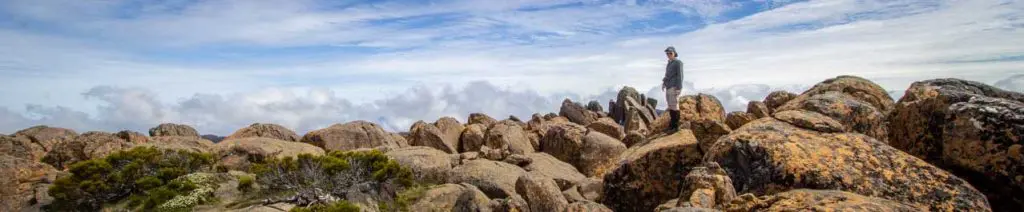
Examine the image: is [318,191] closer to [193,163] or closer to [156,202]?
[156,202]

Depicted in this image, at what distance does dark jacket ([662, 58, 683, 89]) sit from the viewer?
23828 mm

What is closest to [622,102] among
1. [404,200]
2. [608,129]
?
[608,129]

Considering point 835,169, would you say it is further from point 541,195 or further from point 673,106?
point 673,106

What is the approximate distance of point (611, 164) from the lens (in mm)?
29469

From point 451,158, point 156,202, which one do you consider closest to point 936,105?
point 451,158

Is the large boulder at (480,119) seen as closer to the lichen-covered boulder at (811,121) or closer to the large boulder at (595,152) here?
the large boulder at (595,152)

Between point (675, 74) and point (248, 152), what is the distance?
876 inches

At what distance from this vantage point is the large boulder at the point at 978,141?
11047 mm

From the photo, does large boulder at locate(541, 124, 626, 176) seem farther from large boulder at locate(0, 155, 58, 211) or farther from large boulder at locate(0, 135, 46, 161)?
large boulder at locate(0, 135, 46, 161)

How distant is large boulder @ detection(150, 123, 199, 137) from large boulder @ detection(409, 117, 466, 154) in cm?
1693

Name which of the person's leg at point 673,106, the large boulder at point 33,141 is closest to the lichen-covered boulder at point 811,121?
the person's leg at point 673,106

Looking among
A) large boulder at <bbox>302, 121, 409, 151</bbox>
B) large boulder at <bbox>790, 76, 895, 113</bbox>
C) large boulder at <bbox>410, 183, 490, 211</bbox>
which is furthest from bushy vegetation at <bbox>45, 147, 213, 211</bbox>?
large boulder at <bbox>790, 76, 895, 113</bbox>

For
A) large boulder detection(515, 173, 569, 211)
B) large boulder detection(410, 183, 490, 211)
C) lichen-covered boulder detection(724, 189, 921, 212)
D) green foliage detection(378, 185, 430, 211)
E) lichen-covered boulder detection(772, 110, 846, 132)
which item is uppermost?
lichen-covered boulder detection(772, 110, 846, 132)

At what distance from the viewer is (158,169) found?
28094 millimetres
